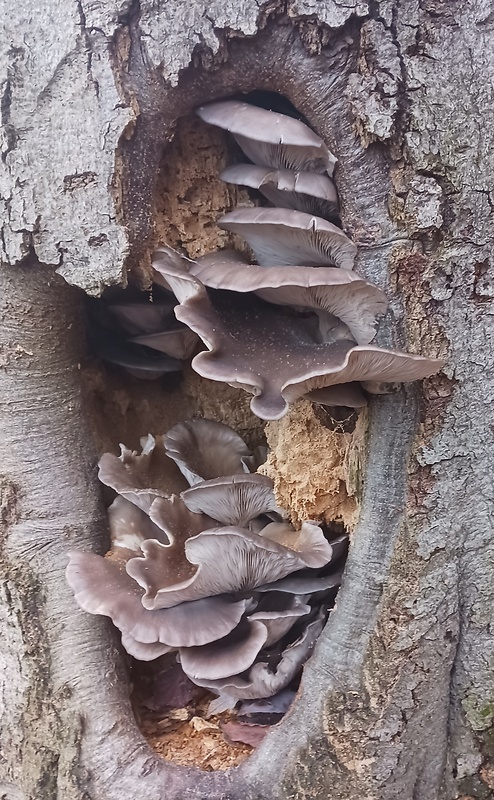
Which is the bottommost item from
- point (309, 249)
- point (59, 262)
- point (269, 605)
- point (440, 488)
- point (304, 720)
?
point (304, 720)

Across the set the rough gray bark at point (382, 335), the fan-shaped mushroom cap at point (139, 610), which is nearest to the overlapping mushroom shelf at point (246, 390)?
the fan-shaped mushroom cap at point (139, 610)

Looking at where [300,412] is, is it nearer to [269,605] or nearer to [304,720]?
[269,605]

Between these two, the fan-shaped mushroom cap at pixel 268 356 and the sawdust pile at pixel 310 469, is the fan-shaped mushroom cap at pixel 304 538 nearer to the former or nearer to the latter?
the sawdust pile at pixel 310 469

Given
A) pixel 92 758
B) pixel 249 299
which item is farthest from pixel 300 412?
pixel 92 758

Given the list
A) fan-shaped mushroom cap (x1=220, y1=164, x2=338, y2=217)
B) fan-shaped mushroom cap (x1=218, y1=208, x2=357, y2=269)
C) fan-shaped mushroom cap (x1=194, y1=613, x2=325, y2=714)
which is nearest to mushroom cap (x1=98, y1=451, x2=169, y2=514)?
fan-shaped mushroom cap (x1=194, y1=613, x2=325, y2=714)

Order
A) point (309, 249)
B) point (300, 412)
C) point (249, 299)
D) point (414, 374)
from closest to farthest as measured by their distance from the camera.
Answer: point (414, 374) → point (309, 249) → point (249, 299) → point (300, 412)

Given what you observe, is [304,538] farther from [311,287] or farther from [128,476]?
[311,287]
